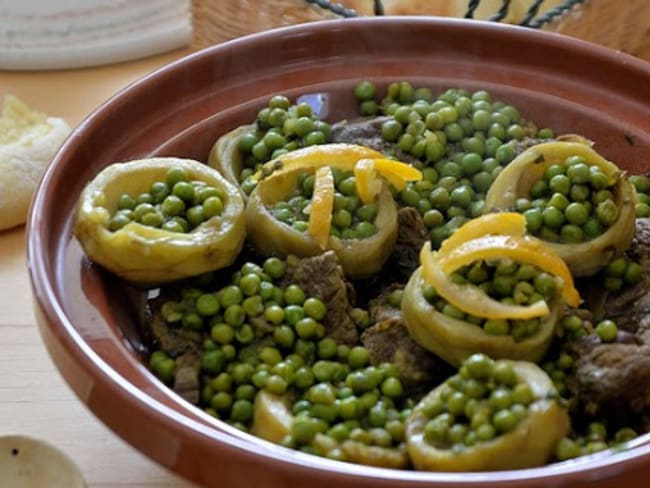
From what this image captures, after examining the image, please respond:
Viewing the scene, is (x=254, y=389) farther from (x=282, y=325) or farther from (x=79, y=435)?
(x=79, y=435)

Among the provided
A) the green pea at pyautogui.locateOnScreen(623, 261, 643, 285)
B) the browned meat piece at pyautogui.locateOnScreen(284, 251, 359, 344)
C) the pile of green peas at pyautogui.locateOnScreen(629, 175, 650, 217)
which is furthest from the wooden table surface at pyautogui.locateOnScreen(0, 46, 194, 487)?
the pile of green peas at pyautogui.locateOnScreen(629, 175, 650, 217)

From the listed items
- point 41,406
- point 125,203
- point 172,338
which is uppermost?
point 125,203

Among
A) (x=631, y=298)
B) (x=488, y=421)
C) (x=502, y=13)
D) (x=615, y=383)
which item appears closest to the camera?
(x=488, y=421)

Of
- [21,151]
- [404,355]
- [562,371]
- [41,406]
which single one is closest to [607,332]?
[562,371]

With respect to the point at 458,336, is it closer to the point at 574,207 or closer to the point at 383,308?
the point at 383,308

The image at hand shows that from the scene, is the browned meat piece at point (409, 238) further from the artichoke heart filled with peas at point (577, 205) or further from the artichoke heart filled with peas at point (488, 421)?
the artichoke heart filled with peas at point (488, 421)

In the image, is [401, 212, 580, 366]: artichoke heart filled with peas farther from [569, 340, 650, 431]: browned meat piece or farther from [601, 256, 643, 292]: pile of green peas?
[601, 256, 643, 292]: pile of green peas

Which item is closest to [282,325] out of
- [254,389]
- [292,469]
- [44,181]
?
[254,389]
